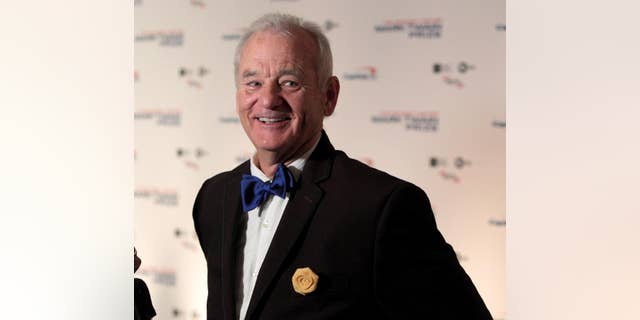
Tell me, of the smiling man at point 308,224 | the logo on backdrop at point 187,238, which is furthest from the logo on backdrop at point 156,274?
the smiling man at point 308,224

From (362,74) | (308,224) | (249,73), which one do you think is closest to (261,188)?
(308,224)

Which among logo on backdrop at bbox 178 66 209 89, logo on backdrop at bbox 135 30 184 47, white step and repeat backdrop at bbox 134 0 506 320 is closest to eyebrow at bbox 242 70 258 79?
white step and repeat backdrop at bbox 134 0 506 320

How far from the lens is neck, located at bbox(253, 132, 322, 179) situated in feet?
6.81

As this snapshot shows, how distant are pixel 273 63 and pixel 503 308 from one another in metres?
0.83

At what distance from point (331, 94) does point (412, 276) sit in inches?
21.8

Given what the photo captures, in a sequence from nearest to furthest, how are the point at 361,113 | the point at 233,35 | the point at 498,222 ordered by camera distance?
1. the point at 498,222
2. the point at 361,113
3. the point at 233,35

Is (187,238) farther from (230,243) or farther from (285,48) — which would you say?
(285,48)

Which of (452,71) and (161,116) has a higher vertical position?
(452,71)

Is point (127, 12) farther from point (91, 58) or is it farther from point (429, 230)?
point (429, 230)

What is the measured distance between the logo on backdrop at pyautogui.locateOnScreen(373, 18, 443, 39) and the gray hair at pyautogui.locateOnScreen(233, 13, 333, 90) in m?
0.17

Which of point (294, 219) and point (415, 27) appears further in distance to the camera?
point (415, 27)

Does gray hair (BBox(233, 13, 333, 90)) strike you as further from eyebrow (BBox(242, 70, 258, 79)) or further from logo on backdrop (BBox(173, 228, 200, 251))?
logo on backdrop (BBox(173, 228, 200, 251))

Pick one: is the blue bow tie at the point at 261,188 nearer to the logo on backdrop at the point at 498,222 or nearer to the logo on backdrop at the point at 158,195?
the logo on backdrop at the point at 158,195

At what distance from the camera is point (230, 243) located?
2.10 m
